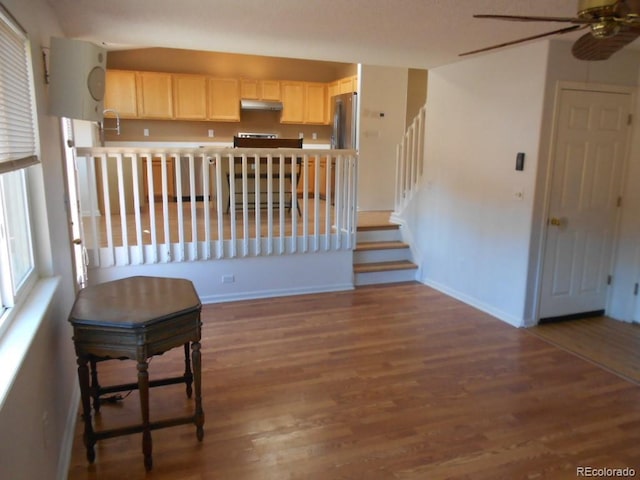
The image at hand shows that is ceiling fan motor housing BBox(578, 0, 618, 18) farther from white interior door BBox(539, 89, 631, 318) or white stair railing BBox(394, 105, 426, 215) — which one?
white stair railing BBox(394, 105, 426, 215)

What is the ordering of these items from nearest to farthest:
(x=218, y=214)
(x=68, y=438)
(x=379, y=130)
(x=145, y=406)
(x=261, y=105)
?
(x=145, y=406), (x=68, y=438), (x=218, y=214), (x=379, y=130), (x=261, y=105)

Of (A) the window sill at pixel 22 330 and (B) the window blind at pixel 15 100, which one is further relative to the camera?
(B) the window blind at pixel 15 100

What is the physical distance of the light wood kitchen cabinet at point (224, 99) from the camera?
27.2 ft

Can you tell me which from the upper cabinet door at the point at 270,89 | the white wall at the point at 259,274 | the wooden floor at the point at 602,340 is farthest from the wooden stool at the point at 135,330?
the upper cabinet door at the point at 270,89

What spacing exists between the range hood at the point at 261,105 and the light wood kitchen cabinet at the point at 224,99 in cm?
16

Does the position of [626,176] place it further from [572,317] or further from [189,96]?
[189,96]

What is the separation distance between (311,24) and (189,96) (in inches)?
216

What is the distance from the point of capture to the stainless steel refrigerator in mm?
7016

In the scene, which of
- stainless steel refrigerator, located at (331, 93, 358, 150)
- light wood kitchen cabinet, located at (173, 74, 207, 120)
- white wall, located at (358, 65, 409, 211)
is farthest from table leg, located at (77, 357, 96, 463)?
light wood kitchen cabinet, located at (173, 74, 207, 120)

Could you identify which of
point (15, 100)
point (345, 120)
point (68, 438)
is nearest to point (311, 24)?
point (15, 100)

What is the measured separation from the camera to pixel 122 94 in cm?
785

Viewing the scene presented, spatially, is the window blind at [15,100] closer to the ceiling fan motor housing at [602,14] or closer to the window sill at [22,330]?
the window sill at [22,330]

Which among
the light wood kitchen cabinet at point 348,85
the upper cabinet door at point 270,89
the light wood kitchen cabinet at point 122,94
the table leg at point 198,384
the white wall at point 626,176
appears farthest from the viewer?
Answer: the upper cabinet door at point 270,89

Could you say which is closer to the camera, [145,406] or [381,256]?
[145,406]
